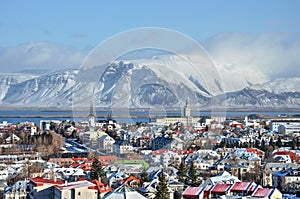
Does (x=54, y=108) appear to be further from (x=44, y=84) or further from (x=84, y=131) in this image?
(x=84, y=131)

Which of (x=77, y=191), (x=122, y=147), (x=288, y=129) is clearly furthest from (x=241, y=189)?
(x=288, y=129)

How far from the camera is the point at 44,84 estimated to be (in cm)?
8506

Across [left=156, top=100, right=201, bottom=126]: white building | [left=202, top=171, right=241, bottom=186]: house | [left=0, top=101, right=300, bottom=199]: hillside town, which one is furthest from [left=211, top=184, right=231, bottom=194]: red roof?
[left=156, top=100, right=201, bottom=126]: white building

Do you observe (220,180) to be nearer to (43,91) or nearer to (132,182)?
(132,182)

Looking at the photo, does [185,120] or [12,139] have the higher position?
[185,120]

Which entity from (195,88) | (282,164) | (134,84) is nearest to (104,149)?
(282,164)

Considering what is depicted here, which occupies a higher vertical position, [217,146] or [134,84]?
[134,84]

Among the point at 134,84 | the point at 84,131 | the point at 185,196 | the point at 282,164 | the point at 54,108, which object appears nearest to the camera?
the point at 185,196

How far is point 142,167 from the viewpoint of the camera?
544 inches

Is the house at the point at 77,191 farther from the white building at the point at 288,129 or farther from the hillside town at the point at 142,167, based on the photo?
the white building at the point at 288,129

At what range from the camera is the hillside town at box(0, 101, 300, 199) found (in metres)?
Result: 9.13

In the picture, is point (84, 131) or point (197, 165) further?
point (84, 131)

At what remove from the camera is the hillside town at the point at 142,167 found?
9.13m

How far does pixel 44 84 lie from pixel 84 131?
59.4 meters
